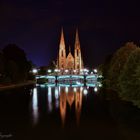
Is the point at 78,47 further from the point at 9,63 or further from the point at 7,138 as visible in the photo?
the point at 7,138

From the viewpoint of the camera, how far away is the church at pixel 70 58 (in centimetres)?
17425

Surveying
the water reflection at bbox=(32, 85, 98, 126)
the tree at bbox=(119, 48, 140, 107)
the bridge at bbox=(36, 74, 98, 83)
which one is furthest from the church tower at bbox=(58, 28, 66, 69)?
the tree at bbox=(119, 48, 140, 107)

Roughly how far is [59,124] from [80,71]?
6025 inches

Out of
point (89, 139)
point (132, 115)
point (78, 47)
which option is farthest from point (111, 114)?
point (78, 47)

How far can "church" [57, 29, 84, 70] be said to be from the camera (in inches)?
6860

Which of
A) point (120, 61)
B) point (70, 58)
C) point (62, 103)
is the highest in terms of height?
point (70, 58)

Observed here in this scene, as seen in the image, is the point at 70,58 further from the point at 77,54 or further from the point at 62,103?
the point at 62,103

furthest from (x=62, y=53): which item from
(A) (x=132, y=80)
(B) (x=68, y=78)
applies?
(A) (x=132, y=80)

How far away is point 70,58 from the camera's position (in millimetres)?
178875

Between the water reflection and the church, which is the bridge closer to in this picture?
the church

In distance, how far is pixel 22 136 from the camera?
53.4 feet

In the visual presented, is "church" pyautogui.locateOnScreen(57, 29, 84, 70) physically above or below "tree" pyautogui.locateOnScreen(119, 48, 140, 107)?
above

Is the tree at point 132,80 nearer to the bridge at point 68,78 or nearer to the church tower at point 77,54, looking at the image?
the bridge at point 68,78

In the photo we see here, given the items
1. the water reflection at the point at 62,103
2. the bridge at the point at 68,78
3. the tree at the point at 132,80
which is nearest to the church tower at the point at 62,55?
the bridge at the point at 68,78
